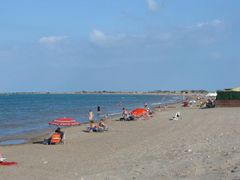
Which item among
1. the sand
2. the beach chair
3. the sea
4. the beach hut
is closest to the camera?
the sand

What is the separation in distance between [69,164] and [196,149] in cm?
459

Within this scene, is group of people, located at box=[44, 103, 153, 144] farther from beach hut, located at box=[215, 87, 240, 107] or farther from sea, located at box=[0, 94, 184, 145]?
beach hut, located at box=[215, 87, 240, 107]

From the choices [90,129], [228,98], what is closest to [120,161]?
[90,129]

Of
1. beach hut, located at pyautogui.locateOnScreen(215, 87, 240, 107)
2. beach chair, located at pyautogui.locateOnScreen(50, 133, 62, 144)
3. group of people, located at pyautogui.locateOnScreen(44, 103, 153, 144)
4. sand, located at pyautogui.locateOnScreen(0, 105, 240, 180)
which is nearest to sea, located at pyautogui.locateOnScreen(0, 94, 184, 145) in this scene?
group of people, located at pyautogui.locateOnScreen(44, 103, 153, 144)

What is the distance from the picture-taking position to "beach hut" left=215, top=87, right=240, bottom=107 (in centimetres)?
4844

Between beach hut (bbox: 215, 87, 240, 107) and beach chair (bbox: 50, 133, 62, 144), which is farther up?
beach hut (bbox: 215, 87, 240, 107)

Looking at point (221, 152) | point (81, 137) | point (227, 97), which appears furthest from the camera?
point (227, 97)

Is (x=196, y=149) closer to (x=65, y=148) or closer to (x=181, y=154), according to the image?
(x=181, y=154)

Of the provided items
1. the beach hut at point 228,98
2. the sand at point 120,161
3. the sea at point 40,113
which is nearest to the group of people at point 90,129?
the sand at point 120,161

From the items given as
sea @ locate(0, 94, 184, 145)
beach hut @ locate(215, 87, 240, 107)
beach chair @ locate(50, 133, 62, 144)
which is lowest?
sea @ locate(0, 94, 184, 145)

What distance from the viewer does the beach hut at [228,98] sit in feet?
159

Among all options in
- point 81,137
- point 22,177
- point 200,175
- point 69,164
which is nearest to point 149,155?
point 69,164

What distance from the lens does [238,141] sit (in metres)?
15.8

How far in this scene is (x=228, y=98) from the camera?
49.6 m
